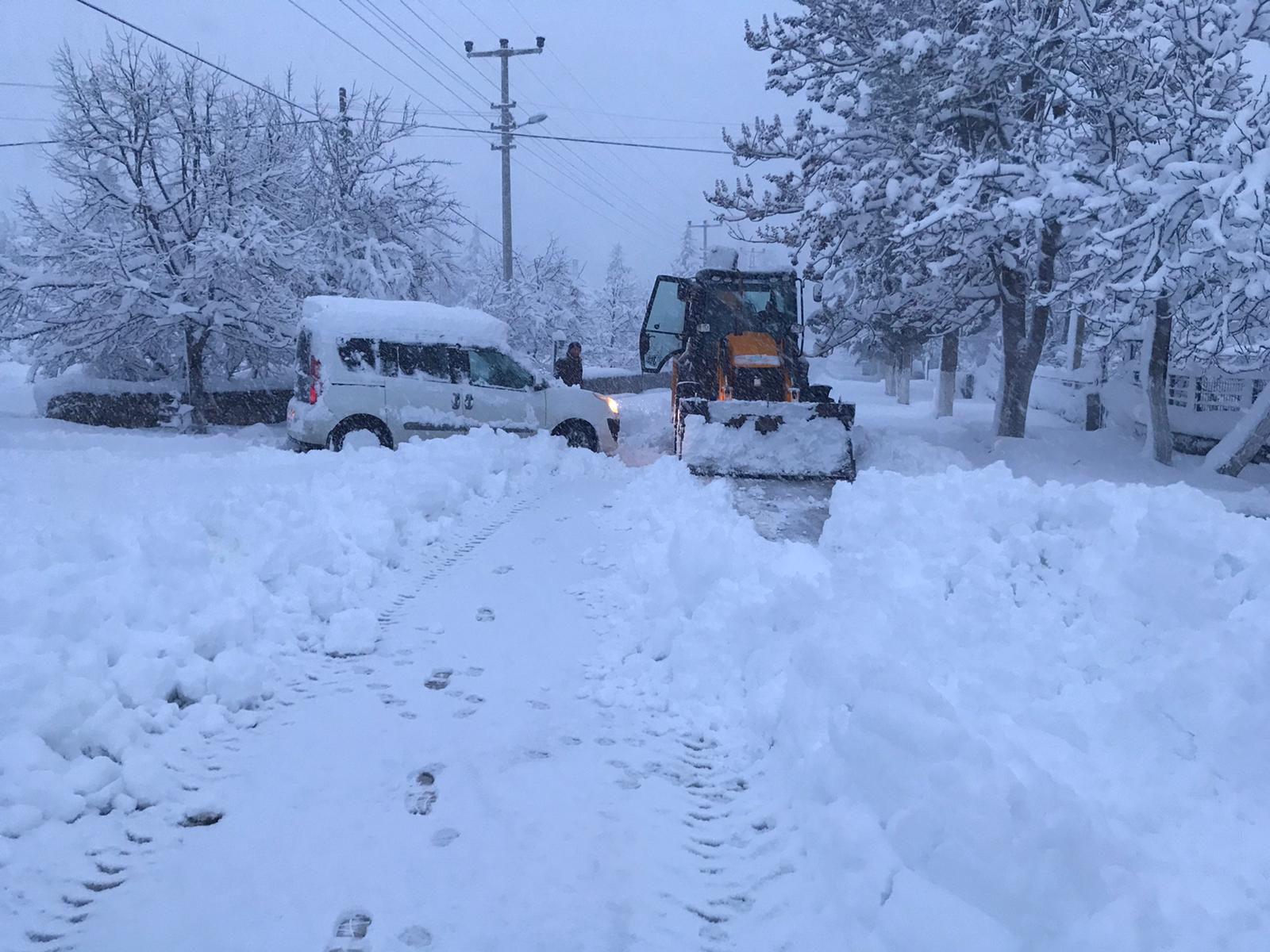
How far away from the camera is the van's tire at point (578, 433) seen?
556 inches

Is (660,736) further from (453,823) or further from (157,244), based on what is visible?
(157,244)

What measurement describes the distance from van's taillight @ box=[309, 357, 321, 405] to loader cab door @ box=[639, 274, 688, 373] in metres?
4.98

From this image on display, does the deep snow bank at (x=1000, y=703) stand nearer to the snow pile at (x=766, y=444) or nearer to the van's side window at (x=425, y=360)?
the snow pile at (x=766, y=444)

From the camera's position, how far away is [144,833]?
10.00 feet

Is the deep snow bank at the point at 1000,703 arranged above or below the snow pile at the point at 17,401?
below

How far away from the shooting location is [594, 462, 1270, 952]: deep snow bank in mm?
2383

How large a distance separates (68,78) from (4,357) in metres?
51.8

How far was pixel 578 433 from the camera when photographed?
560 inches

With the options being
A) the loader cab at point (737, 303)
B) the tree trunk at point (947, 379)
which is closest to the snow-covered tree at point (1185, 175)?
the loader cab at point (737, 303)

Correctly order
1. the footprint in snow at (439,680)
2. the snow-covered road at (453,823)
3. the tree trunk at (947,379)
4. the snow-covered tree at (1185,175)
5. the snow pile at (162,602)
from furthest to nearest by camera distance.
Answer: the tree trunk at (947,379)
the snow-covered tree at (1185,175)
the footprint in snow at (439,680)
the snow pile at (162,602)
the snow-covered road at (453,823)

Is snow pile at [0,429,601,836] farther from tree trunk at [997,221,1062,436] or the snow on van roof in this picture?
tree trunk at [997,221,1062,436]

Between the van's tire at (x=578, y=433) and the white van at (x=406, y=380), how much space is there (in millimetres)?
121

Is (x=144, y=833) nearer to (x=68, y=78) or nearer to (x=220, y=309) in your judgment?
(x=220, y=309)

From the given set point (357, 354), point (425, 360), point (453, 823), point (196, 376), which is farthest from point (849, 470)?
point (196, 376)
